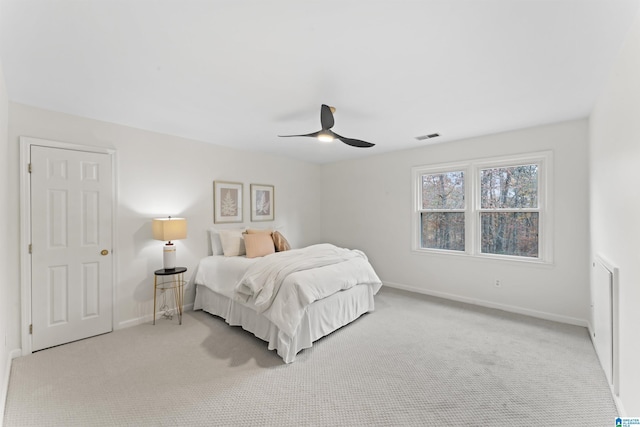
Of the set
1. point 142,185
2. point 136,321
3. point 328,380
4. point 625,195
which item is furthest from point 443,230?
point 136,321

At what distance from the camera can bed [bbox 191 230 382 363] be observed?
2.74m

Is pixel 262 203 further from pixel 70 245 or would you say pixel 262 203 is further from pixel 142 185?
pixel 70 245

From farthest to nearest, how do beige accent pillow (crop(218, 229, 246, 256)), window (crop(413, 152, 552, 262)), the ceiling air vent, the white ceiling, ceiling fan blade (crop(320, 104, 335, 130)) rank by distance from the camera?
beige accent pillow (crop(218, 229, 246, 256)), the ceiling air vent, window (crop(413, 152, 552, 262)), ceiling fan blade (crop(320, 104, 335, 130)), the white ceiling

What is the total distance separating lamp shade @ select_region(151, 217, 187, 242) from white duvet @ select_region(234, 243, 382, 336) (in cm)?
104

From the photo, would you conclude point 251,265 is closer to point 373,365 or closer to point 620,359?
point 373,365

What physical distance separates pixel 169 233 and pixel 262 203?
184cm

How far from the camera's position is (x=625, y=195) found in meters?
1.80

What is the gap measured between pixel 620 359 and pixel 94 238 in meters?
4.85

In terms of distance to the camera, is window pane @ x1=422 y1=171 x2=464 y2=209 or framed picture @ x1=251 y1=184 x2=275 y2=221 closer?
window pane @ x1=422 y1=171 x2=464 y2=209

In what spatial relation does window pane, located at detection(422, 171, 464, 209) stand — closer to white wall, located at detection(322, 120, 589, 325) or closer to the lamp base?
white wall, located at detection(322, 120, 589, 325)

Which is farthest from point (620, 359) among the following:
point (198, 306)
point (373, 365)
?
point (198, 306)

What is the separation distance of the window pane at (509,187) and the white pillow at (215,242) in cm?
395

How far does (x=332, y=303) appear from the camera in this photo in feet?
10.5

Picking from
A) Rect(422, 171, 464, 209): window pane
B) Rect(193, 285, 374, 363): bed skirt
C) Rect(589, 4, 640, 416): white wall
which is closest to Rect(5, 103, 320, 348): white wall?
Rect(193, 285, 374, 363): bed skirt
